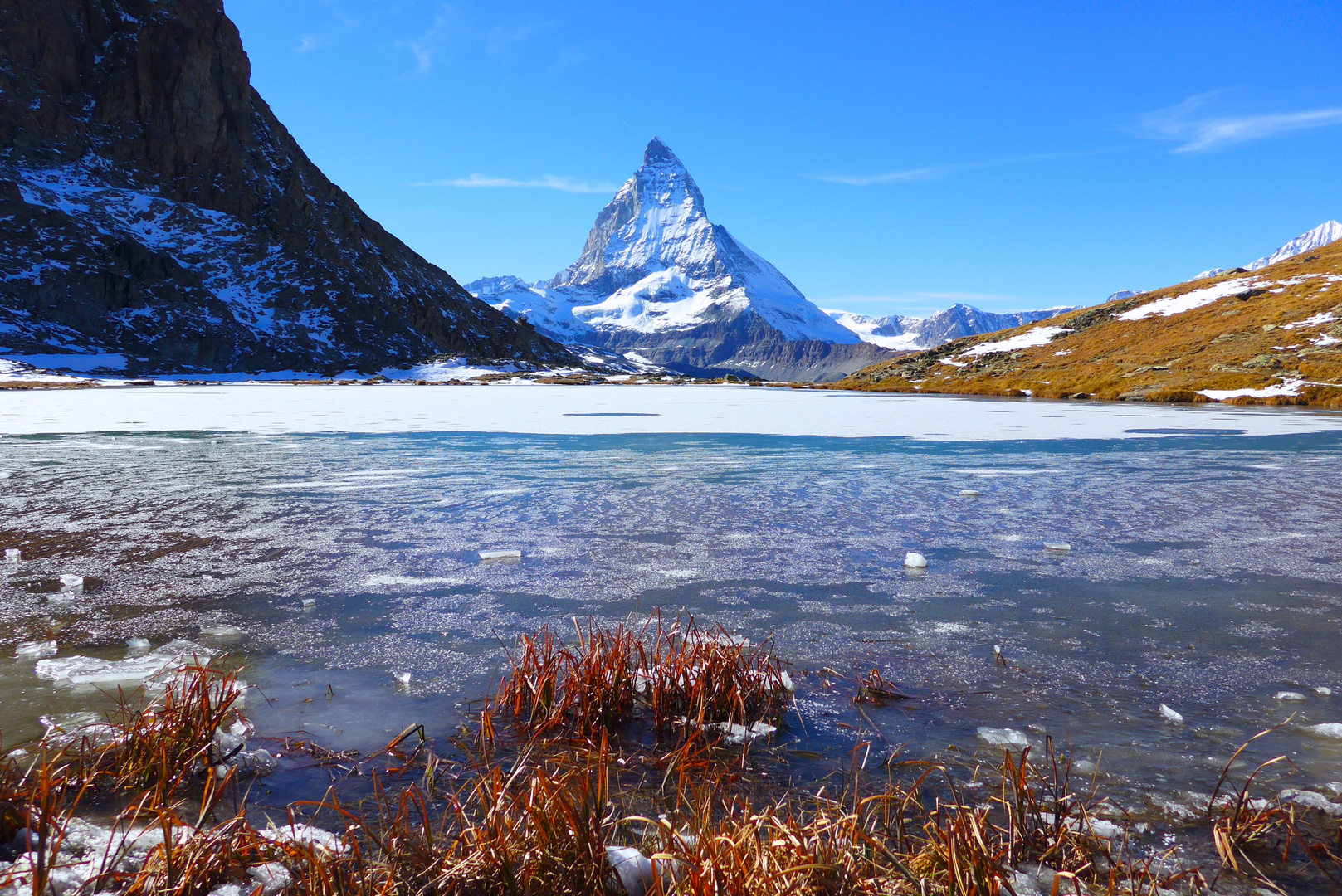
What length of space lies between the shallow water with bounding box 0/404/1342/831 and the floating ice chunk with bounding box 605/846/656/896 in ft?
5.26

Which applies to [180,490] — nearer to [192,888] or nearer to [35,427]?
[192,888]

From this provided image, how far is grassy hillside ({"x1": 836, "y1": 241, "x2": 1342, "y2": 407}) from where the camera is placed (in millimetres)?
51062

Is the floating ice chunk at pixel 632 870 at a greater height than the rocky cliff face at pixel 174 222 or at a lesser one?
lesser

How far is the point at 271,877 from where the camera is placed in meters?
2.93

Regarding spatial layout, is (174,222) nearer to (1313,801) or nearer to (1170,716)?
(1170,716)

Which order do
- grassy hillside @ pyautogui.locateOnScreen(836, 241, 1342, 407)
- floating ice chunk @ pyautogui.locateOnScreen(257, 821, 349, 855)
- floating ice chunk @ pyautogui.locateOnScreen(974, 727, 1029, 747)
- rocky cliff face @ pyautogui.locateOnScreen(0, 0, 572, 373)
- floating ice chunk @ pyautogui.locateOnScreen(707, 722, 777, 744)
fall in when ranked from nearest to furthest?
floating ice chunk @ pyautogui.locateOnScreen(257, 821, 349, 855) < floating ice chunk @ pyautogui.locateOnScreen(974, 727, 1029, 747) < floating ice chunk @ pyautogui.locateOnScreen(707, 722, 777, 744) < grassy hillside @ pyautogui.locateOnScreen(836, 241, 1342, 407) < rocky cliff face @ pyautogui.locateOnScreen(0, 0, 572, 373)

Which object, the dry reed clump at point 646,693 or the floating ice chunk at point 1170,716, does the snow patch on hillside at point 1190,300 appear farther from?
the dry reed clump at point 646,693

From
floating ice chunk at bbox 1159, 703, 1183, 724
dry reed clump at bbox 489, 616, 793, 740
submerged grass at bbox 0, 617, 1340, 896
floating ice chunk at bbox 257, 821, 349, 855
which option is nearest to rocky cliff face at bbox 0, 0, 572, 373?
submerged grass at bbox 0, 617, 1340, 896

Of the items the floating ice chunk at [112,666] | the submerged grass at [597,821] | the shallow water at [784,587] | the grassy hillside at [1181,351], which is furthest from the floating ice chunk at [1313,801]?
the grassy hillside at [1181,351]

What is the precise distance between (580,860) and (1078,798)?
249 cm

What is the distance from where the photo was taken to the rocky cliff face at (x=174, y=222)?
127125mm

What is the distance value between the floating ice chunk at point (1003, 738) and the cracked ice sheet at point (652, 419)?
1933 centimetres

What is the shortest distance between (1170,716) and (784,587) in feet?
11.2

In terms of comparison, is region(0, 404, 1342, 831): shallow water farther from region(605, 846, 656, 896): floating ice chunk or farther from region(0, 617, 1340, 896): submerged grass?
region(605, 846, 656, 896): floating ice chunk
